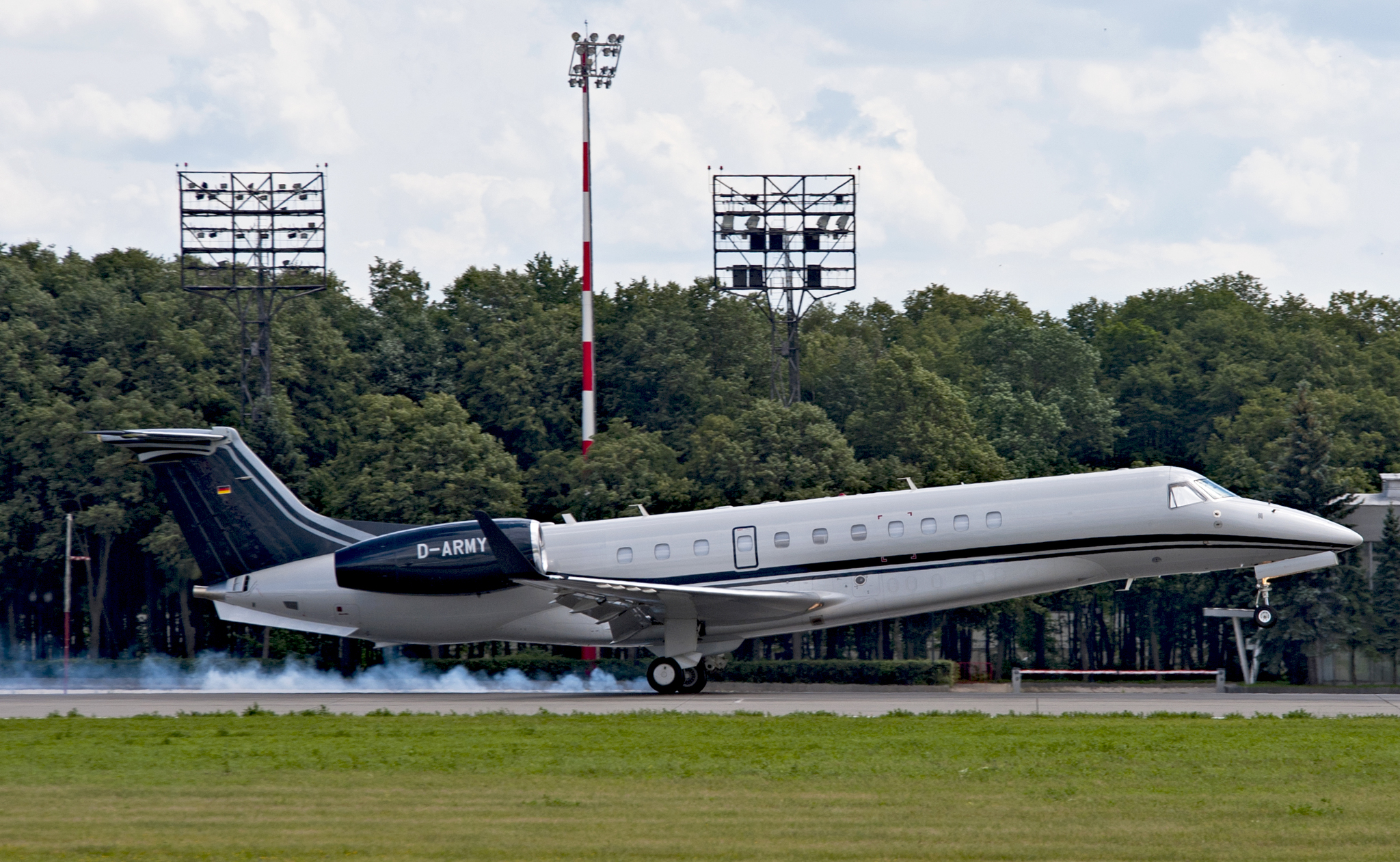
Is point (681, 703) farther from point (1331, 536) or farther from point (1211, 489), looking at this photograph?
point (1331, 536)

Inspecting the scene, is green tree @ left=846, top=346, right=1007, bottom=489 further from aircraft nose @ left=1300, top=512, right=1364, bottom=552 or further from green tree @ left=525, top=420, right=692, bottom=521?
aircraft nose @ left=1300, top=512, right=1364, bottom=552

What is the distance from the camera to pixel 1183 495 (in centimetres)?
2742

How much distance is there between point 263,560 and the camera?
97.7 ft

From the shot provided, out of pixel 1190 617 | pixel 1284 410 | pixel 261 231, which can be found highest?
pixel 261 231

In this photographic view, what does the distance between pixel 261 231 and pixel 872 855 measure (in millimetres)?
52768

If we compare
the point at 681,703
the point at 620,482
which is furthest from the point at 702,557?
the point at 620,482

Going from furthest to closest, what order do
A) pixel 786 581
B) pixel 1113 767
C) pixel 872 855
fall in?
pixel 786 581, pixel 1113 767, pixel 872 855

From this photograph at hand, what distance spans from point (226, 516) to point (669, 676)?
30.0 feet

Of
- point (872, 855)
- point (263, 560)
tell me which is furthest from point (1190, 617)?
point (872, 855)

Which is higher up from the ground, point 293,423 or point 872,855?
point 293,423

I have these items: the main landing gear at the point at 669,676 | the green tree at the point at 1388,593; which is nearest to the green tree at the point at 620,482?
the main landing gear at the point at 669,676

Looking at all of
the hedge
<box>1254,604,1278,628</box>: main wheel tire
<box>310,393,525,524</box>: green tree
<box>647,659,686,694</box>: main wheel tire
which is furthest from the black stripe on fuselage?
<box>310,393,525,524</box>: green tree

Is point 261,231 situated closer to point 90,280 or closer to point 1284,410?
point 90,280

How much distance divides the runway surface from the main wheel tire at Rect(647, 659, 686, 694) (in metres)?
0.22
